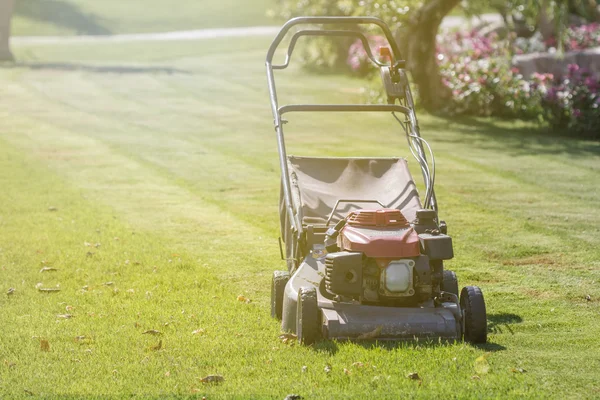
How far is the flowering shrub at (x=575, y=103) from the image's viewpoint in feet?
49.5

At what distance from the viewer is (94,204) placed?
10.5 metres

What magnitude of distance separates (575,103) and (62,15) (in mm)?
28405

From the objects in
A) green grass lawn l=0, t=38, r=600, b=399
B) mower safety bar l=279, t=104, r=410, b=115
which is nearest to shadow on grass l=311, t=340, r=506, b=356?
green grass lawn l=0, t=38, r=600, b=399

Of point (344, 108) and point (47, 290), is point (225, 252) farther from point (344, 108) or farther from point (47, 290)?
point (344, 108)

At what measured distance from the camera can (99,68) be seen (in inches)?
957

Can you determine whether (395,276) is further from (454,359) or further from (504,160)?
(504,160)

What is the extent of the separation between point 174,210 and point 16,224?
5.35 ft

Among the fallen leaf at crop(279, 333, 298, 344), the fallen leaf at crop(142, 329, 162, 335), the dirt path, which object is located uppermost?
the fallen leaf at crop(279, 333, 298, 344)

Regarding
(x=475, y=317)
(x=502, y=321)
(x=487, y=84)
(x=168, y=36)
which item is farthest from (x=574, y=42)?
(x=168, y=36)

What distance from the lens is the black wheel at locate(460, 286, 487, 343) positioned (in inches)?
217

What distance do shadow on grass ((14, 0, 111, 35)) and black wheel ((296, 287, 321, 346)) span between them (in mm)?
32092

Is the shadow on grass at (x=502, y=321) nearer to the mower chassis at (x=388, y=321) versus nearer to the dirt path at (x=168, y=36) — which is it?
the mower chassis at (x=388, y=321)

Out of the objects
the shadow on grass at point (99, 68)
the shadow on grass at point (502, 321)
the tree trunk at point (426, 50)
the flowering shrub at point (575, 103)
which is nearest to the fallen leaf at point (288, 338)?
the shadow on grass at point (502, 321)

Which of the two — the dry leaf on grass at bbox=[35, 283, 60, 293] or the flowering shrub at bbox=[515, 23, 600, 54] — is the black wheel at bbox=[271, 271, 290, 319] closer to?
the dry leaf on grass at bbox=[35, 283, 60, 293]
